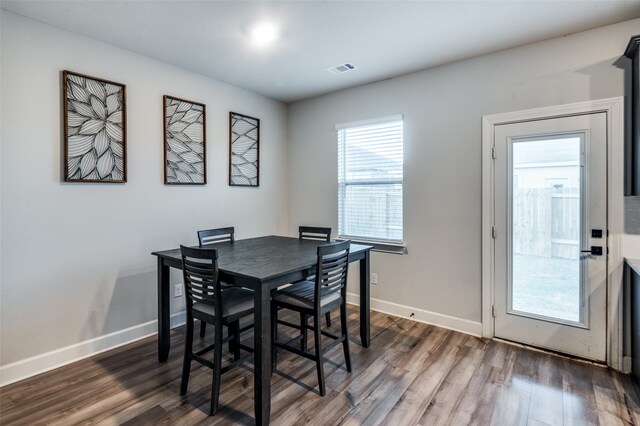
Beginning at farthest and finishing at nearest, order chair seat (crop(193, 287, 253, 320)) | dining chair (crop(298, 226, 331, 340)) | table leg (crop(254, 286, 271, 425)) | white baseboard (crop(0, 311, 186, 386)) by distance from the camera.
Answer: dining chair (crop(298, 226, 331, 340)), white baseboard (crop(0, 311, 186, 386)), chair seat (crop(193, 287, 253, 320)), table leg (crop(254, 286, 271, 425))

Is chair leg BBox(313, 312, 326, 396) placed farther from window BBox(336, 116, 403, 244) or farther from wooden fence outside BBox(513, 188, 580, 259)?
wooden fence outside BBox(513, 188, 580, 259)

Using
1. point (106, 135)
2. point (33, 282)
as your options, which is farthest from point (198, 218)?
point (33, 282)

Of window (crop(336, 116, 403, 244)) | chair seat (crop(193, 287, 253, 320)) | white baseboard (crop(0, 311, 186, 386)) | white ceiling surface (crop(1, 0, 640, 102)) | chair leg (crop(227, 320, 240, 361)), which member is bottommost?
white baseboard (crop(0, 311, 186, 386))

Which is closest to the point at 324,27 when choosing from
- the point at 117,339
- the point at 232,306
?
the point at 232,306

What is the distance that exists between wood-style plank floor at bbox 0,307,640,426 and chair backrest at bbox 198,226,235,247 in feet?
3.16

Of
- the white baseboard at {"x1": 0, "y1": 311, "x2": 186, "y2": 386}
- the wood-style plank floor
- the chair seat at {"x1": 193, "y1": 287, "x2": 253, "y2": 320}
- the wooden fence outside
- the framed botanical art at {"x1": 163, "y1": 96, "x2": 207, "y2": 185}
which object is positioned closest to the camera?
the wood-style plank floor

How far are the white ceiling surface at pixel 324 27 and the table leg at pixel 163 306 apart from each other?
181cm

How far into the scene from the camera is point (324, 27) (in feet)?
8.42

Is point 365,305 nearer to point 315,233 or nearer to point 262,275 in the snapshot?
point 315,233

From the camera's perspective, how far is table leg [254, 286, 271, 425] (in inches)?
74.8

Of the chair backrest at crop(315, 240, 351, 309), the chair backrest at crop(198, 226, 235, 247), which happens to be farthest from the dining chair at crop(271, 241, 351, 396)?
the chair backrest at crop(198, 226, 235, 247)

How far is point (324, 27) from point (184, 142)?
70.5 inches

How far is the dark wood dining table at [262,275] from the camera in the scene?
1.92m

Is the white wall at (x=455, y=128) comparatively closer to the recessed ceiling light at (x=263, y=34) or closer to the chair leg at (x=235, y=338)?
the recessed ceiling light at (x=263, y=34)
